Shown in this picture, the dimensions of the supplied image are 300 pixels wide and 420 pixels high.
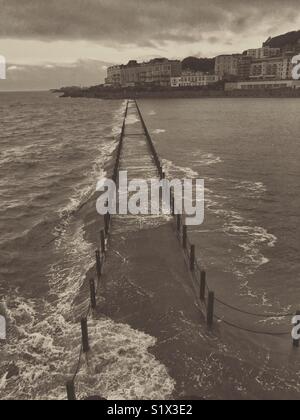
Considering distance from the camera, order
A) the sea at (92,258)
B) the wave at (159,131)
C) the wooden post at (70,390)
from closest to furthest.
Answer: the wooden post at (70,390), the sea at (92,258), the wave at (159,131)

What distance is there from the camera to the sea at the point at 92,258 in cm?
1182

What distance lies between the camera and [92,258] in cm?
1884

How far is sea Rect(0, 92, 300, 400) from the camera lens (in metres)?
11.8

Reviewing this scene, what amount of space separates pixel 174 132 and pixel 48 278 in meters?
52.5

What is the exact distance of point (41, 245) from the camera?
21625mm

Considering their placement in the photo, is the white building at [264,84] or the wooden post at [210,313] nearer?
the wooden post at [210,313]

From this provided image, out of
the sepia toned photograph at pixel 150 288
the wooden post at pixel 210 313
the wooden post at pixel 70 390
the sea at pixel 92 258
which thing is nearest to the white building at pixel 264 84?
the sea at pixel 92 258

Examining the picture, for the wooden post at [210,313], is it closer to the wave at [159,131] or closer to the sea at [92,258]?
the sea at [92,258]

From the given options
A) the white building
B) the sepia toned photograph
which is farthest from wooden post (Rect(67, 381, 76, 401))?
the white building

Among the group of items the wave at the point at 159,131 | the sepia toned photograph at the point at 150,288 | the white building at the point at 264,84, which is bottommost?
the sepia toned photograph at the point at 150,288

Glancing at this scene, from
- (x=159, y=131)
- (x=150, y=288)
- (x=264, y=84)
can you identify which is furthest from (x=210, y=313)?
(x=264, y=84)

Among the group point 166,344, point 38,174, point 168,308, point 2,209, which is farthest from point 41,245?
point 38,174

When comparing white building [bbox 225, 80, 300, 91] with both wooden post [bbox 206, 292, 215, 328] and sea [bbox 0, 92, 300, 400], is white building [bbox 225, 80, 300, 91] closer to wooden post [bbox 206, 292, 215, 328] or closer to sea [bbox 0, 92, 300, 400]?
sea [bbox 0, 92, 300, 400]

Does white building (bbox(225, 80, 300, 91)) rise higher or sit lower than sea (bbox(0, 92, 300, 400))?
higher
